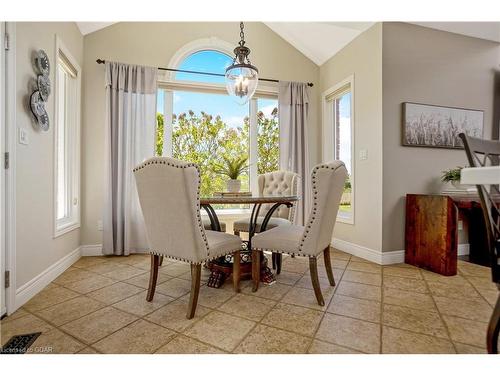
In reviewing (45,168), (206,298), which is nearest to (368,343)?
(206,298)

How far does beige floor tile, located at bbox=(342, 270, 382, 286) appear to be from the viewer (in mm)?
2258

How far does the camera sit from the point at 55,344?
1355 mm

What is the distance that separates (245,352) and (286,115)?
3.04 metres

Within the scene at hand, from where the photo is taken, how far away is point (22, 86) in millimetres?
1866

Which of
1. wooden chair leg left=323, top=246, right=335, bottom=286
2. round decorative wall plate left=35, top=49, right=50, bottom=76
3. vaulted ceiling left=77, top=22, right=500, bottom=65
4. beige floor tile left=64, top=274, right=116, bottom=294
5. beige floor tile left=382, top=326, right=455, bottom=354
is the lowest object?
beige floor tile left=64, top=274, right=116, bottom=294

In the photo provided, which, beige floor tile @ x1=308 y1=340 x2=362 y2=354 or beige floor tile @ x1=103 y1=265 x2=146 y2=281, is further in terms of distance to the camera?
beige floor tile @ x1=103 y1=265 x2=146 y2=281

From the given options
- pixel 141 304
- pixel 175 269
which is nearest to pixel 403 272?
pixel 175 269

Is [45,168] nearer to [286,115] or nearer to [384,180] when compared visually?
[286,115]

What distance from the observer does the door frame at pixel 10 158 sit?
1.68 meters

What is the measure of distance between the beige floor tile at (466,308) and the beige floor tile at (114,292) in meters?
2.21

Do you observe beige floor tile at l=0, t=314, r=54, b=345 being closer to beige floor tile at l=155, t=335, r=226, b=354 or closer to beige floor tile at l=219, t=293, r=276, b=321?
beige floor tile at l=155, t=335, r=226, b=354

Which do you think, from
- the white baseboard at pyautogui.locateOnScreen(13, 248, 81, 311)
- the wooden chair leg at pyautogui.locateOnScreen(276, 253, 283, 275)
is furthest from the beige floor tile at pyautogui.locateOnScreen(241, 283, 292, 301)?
the white baseboard at pyautogui.locateOnScreen(13, 248, 81, 311)

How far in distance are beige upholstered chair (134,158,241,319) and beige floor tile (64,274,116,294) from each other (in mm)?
767

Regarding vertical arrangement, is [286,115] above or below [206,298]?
above
